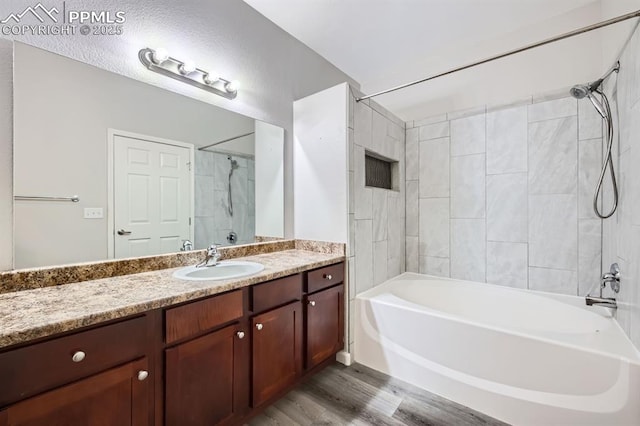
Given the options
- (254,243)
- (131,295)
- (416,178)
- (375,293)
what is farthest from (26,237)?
(416,178)

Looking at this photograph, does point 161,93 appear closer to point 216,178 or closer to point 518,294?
point 216,178

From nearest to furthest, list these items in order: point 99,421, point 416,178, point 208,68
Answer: point 99,421, point 208,68, point 416,178

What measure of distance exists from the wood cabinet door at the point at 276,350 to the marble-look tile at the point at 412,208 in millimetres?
1705

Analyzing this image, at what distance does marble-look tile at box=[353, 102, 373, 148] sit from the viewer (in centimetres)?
220

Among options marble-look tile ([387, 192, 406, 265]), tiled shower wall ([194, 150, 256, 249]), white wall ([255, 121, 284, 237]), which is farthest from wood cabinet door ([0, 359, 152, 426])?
marble-look tile ([387, 192, 406, 265])

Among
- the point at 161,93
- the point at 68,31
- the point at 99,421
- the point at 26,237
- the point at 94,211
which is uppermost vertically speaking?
the point at 68,31

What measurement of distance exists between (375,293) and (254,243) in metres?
1.09

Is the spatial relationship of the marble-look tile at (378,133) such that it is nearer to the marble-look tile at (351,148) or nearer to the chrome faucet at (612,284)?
the marble-look tile at (351,148)

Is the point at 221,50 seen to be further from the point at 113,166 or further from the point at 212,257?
the point at 212,257

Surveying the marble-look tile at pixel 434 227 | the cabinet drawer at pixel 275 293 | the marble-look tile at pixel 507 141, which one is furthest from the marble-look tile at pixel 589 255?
the cabinet drawer at pixel 275 293

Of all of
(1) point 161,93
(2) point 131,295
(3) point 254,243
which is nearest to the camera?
(2) point 131,295

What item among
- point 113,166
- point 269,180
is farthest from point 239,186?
point 113,166

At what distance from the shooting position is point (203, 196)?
1.86 m

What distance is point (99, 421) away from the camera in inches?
36.7
